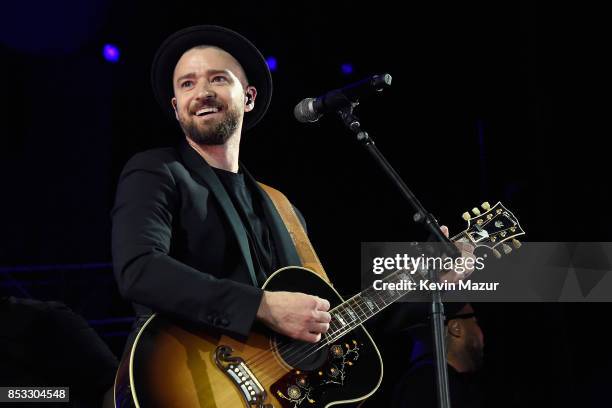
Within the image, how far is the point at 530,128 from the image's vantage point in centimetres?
534

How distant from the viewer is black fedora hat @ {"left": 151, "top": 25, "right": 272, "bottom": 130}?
288 centimetres

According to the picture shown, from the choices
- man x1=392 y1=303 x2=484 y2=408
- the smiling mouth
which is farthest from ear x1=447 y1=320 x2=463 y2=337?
the smiling mouth

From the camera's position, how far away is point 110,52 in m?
5.83

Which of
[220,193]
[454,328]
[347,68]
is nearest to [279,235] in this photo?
[220,193]

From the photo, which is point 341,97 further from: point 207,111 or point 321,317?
point 321,317

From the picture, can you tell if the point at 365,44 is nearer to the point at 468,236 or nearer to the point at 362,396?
the point at 468,236

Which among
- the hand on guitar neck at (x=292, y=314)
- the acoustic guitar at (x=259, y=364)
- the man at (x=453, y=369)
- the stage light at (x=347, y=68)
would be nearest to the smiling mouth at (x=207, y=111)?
the acoustic guitar at (x=259, y=364)

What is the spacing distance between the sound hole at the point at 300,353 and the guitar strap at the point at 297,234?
44 centimetres

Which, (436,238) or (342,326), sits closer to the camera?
(436,238)

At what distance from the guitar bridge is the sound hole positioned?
157 millimetres

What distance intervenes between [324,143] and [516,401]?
2954 millimetres

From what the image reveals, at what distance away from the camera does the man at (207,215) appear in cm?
215

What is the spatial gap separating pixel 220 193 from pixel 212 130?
362mm

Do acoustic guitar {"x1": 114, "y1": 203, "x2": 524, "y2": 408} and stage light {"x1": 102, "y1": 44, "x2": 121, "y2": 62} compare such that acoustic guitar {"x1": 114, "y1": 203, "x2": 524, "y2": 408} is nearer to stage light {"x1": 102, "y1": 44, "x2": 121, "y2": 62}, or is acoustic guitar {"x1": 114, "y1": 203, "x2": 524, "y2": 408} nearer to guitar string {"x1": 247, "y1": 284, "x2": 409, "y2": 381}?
guitar string {"x1": 247, "y1": 284, "x2": 409, "y2": 381}
